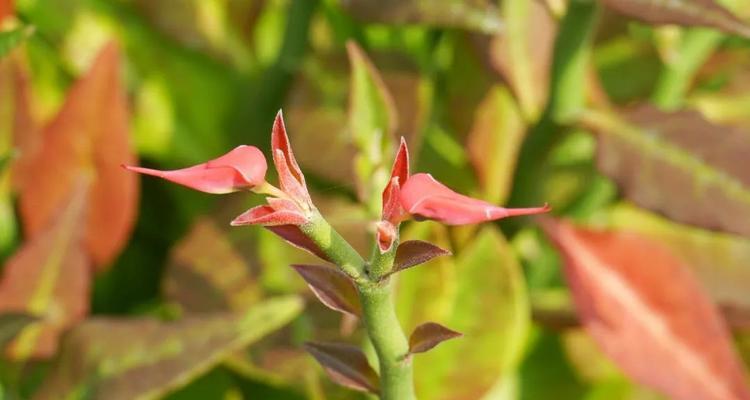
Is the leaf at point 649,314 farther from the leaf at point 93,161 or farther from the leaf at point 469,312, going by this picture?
the leaf at point 93,161

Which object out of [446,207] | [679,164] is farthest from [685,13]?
[446,207]

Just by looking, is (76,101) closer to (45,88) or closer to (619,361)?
(45,88)

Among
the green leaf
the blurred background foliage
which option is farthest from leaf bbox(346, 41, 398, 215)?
the green leaf

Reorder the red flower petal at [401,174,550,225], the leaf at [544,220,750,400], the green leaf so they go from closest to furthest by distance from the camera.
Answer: the red flower petal at [401,174,550,225], the green leaf, the leaf at [544,220,750,400]

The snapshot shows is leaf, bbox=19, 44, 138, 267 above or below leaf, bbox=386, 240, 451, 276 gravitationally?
below

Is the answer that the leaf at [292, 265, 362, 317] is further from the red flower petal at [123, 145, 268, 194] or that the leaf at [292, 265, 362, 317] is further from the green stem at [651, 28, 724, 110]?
the green stem at [651, 28, 724, 110]

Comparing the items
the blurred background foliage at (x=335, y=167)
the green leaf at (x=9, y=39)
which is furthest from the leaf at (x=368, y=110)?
the green leaf at (x=9, y=39)

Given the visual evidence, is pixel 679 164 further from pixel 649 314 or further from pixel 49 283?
pixel 49 283
